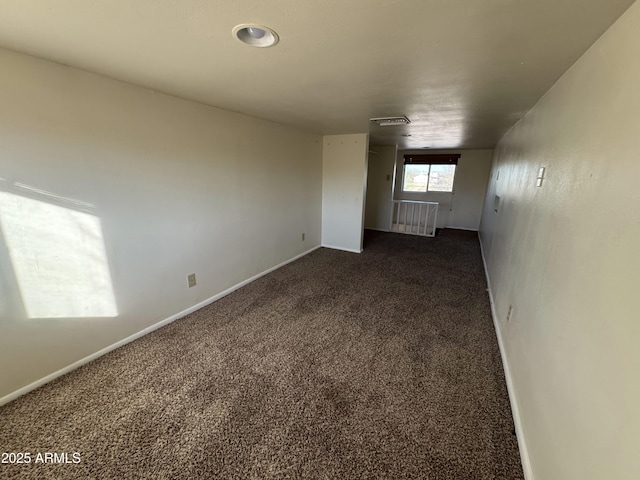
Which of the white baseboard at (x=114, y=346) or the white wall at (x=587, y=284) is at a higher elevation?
the white wall at (x=587, y=284)

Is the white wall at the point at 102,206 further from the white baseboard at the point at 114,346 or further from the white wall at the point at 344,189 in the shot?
the white wall at the point at 344,189

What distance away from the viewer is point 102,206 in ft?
6.22

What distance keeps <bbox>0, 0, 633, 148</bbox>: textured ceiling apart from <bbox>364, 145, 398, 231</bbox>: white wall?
3.80 metres

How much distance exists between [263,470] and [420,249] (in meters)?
4.39

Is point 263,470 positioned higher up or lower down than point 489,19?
lower down

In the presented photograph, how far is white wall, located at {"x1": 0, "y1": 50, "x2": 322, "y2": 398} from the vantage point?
1.56m

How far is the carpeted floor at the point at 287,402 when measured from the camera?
1.30 m

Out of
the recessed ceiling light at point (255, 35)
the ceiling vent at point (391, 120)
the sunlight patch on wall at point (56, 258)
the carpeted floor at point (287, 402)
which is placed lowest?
the carpeted floor at point (287, 402)

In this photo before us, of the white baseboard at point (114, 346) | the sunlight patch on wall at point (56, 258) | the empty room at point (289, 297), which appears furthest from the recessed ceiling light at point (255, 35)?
the white baseboard at point (114, 346)

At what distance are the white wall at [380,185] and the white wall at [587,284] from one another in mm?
4317

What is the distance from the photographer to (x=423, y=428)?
4.87 ft

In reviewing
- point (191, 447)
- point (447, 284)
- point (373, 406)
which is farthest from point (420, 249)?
point (191, 447)

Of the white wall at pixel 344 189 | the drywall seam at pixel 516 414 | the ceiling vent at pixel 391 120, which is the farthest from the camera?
the white wall at pixel 344 189

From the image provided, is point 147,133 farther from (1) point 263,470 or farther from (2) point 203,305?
(1) point 263,470
